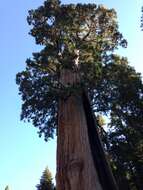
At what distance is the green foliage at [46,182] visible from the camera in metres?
24.2

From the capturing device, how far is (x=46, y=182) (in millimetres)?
24891

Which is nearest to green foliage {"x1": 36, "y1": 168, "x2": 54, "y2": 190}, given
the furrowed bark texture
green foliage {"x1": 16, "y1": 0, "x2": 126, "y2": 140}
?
green foliage {"x1": 16, "y1": 0, "x2": 126, "y2": 140}

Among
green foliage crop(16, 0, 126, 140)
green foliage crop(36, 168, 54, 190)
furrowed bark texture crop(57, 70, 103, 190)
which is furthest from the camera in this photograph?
green foliage crop(36, 168, 54, 190)

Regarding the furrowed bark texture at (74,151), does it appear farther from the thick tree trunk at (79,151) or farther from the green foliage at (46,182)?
the green foliage at (46,182)

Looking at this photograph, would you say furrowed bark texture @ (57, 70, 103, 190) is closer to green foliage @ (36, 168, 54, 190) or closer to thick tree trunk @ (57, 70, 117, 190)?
thick tree trunk @ (57, 70, 117, 190)

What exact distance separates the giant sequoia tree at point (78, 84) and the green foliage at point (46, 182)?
28.2 ft

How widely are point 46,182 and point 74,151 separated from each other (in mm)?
14159

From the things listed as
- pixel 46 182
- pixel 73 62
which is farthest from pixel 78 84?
pixel 46 182

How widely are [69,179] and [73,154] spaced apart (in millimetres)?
909

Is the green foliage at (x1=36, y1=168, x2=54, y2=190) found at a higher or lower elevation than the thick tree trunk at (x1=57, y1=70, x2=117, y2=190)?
higher

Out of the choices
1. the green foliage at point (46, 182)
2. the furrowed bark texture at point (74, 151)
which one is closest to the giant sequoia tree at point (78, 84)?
the furrowed bark texture at point (74, 151)

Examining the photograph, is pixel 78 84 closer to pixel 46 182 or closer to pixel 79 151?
pixel 79 151

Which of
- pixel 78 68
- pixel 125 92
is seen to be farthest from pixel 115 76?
pixel 78 68

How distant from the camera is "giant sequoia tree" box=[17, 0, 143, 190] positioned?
1177 cm
